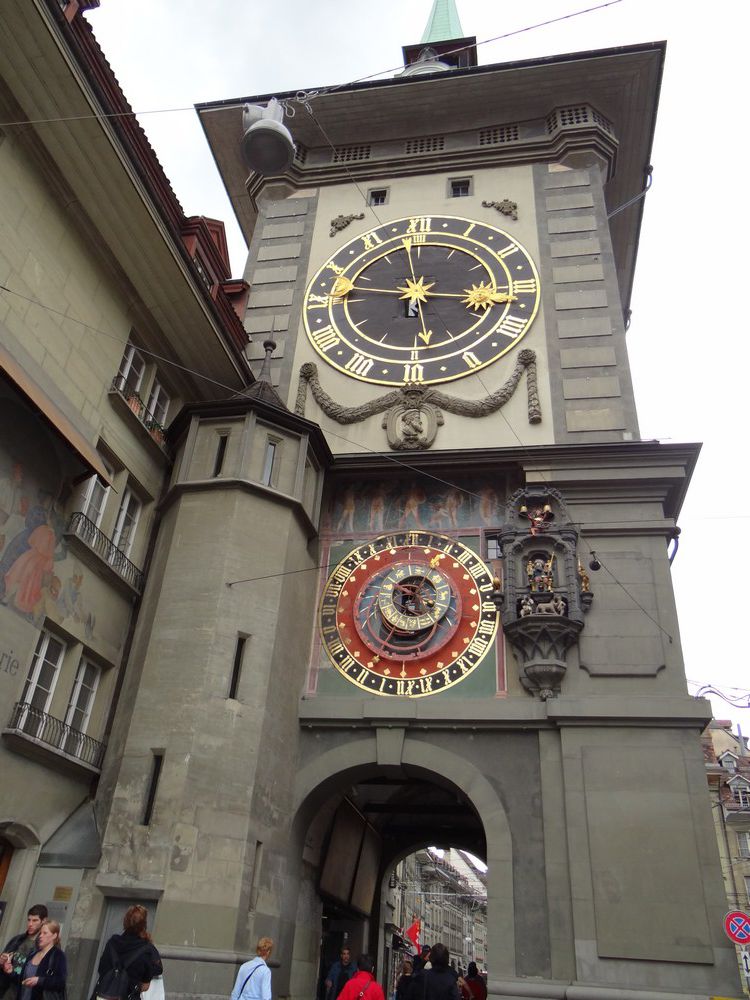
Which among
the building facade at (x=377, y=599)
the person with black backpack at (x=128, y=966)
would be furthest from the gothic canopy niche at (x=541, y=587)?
the person with black backpack at (x=128, y=966)

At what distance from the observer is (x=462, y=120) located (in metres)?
22.1

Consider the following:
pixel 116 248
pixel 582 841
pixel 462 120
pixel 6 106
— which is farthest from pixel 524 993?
pixel 462 120

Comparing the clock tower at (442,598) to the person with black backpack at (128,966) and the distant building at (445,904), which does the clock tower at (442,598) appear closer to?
the person with black backpack at (128,966)

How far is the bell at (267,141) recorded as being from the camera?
1338 centimetres

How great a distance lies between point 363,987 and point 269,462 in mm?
8767

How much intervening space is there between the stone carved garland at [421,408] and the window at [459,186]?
596 cm

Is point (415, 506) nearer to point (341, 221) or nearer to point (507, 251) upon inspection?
point (507, 251)

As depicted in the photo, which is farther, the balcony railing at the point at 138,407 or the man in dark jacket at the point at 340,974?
the balcony railing at the point at 138,407

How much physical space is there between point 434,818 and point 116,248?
47.0 feet

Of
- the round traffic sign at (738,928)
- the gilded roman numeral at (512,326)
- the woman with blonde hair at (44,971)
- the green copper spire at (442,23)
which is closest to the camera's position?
the woman with blonde hair at (44,971)

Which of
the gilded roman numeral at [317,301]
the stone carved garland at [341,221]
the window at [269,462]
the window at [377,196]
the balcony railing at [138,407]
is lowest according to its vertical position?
the window at [269,462]

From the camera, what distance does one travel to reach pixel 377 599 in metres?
15.2

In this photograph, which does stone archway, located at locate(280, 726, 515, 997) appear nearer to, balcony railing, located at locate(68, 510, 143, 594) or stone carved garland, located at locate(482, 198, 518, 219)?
balcony railing, located at locate(68, 510, 143, 594)

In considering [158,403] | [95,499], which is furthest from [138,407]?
[95,499]
